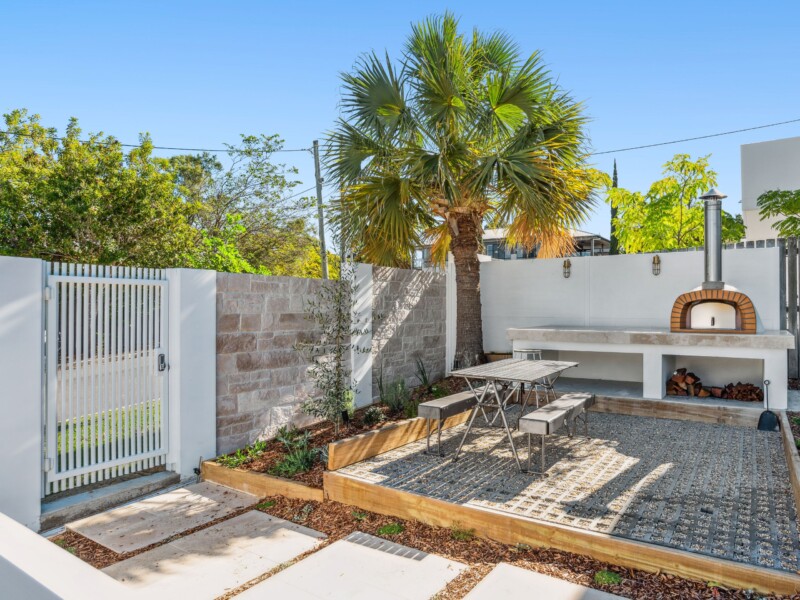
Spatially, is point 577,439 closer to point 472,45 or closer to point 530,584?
point 530,584

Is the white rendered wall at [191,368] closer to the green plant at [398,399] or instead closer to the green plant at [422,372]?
the green plant at [398,399]

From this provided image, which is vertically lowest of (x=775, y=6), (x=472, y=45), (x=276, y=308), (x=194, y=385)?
(x=194, y=385)

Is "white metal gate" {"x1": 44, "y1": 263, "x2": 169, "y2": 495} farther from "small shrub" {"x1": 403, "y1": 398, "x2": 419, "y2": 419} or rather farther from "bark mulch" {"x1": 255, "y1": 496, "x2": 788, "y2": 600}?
"small shrub" {"x1": 403, "y1": 398, "x2": 419, "y2": 419}

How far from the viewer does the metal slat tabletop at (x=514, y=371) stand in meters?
4.75

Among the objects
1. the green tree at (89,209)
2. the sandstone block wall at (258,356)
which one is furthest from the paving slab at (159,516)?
the green tree at (89,209)

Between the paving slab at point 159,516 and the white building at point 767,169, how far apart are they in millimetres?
15222

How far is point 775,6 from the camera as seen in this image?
30.5ft

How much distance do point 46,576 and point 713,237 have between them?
7733 millimetres

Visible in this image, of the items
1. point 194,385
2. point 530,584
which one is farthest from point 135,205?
point 530,584

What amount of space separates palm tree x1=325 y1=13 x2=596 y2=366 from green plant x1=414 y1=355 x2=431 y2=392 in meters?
0.60

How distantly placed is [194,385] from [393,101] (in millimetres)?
4458

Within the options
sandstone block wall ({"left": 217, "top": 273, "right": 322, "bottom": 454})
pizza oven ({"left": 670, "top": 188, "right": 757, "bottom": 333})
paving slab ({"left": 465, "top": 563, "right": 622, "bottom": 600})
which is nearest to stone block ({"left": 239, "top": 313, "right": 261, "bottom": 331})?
sandstone block wall ({"left": 217, "top": 273, "right": 322, "bottom": 454})

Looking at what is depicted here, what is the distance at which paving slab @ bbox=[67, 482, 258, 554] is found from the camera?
11.9 ft

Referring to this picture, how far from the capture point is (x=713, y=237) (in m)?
6.77
